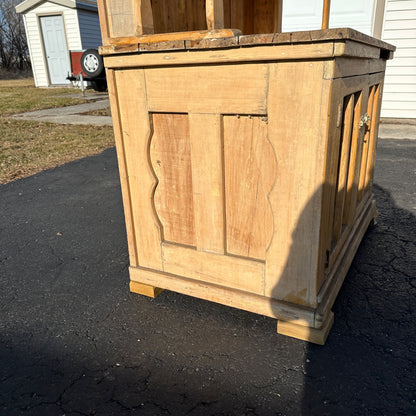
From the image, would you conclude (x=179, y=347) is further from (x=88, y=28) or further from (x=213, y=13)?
(x=88, y=28)

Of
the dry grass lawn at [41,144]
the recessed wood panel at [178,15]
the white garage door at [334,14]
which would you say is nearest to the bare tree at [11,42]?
the dry grass lawn at [41,144]

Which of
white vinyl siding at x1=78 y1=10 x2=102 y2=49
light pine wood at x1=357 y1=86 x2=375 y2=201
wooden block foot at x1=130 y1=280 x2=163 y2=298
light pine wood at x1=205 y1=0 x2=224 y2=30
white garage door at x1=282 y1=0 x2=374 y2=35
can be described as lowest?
wooden block foot at x1=130 y1=280 x2=163 y2=298

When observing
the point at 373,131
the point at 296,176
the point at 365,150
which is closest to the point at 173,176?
the point at 296,176

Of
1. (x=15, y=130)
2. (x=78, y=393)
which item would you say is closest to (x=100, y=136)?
(x=15, y=130)

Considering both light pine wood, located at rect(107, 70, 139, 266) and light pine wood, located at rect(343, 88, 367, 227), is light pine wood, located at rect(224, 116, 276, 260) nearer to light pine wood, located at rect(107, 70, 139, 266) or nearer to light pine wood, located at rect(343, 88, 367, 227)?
light pine wood, located at rect(107, 70, 139, 266)

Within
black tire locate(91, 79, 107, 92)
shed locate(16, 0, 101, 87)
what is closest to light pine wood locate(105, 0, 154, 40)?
black tire locate(91, 79, 107, 92)

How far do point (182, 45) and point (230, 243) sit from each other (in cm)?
90

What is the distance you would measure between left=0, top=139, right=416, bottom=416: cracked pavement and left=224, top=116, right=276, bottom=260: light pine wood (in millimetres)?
468

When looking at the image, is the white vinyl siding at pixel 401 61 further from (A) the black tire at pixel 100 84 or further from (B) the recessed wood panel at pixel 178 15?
(A) the black tire at pixel 100 84

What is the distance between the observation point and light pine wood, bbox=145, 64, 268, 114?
1.50 metres

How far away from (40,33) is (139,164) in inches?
693

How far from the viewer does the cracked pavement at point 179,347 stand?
4.86 feet

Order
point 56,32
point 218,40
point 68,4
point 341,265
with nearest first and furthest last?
point 218,40 → point 341,265 → point 68,4 → point 56,32

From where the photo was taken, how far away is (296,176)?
1.55 metres
